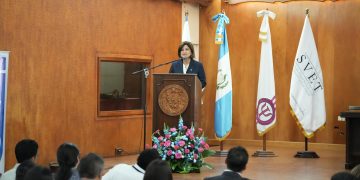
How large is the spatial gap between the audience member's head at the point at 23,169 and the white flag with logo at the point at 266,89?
17.8 ft

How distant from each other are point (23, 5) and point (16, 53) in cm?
57

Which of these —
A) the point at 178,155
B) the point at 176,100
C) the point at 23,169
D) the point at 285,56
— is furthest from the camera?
the point at 285,56

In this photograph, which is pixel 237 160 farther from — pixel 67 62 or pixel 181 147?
pixel 67 62

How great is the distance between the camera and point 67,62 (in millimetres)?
7715

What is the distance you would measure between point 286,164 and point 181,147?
191 centimetres

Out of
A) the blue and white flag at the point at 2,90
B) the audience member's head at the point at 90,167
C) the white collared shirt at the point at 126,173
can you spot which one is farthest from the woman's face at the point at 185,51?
the audience member's head at the point at 90,167

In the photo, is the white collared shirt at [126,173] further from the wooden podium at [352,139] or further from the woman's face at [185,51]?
the wooden podium at [352,139]

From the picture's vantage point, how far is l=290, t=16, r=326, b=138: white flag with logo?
8.80m

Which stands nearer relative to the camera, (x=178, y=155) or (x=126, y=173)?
(x=126, y=173)

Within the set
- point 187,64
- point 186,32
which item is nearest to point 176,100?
point 187,64

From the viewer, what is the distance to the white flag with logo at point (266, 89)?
8859mm

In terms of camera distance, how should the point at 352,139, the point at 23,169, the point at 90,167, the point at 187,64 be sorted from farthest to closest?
1. the point at 352,139
2. the point at 187,64
3. the point at 23,169
4. the point at 90,167

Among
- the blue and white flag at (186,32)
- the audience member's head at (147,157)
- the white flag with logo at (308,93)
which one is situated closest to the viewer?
the audience member's head at (147,157)

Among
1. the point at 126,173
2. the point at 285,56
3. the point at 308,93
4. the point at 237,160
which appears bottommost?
the point at 126,173
